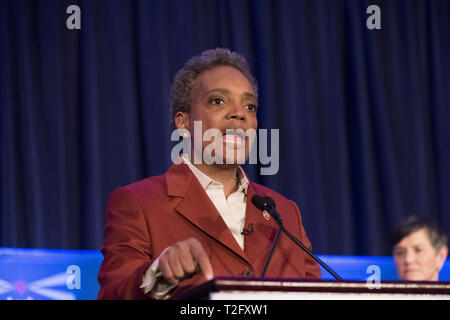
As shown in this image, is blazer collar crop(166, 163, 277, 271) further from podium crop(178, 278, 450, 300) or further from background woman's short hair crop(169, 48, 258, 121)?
podium crop(178, 278, 450, 300)

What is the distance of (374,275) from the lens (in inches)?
132

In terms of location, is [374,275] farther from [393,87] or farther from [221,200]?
[221,200]

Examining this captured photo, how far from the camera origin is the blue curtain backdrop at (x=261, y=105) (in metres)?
3.25

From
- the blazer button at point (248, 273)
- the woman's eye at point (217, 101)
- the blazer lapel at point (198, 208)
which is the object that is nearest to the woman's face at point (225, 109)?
the woman's eye at point (217, 101)

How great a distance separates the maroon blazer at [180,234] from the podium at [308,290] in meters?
0.62

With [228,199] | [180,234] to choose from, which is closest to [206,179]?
[228,199]

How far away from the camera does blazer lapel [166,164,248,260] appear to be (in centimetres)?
198

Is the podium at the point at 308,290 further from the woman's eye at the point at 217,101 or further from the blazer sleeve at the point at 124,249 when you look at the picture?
the woman's eye at the point at 217,101

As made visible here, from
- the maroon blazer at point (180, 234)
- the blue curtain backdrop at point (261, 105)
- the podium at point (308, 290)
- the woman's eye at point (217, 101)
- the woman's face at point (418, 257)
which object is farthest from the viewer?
the blue curtain backdrop at point (261, 105)

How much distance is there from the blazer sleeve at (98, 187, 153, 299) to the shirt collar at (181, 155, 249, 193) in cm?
30

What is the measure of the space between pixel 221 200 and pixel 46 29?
1.67 meters

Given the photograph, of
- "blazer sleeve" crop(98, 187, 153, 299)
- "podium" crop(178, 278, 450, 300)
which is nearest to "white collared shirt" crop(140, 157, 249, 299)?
"blazer sleeve" crop(98, 187, 153, 299)

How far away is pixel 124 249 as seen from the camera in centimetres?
187
